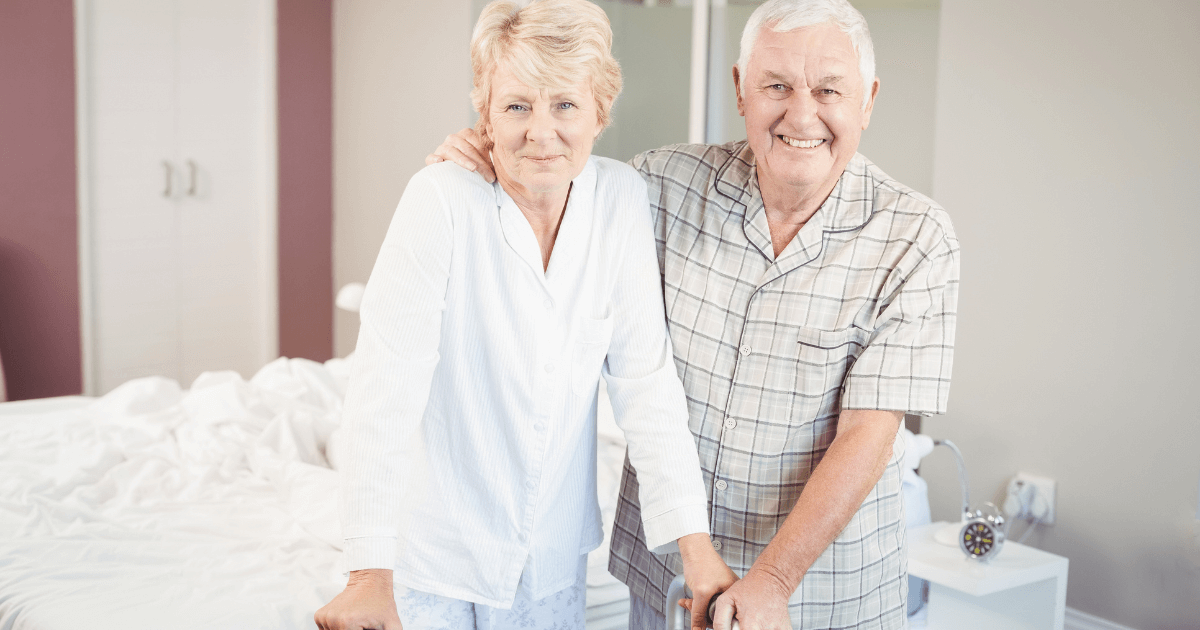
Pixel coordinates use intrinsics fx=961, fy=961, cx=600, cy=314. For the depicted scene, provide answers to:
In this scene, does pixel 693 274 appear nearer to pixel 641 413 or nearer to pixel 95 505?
pixel 641 413

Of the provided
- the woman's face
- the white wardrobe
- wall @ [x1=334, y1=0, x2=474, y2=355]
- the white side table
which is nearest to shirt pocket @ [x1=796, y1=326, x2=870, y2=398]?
the woman's face

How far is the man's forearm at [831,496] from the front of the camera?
122cm

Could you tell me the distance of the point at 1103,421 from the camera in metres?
2.50

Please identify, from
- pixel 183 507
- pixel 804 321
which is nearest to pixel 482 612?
pixel 804 321

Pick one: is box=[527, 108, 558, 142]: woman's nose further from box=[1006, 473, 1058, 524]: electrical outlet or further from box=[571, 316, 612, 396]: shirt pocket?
box=[1006, 473, 1058, 524]: electrical outlet

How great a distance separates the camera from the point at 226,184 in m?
5.13

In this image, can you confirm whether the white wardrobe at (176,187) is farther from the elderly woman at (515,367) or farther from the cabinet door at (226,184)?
the elderly woman at (515,367)

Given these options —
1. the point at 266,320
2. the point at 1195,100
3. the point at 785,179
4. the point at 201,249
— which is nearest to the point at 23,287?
the point at 201,249

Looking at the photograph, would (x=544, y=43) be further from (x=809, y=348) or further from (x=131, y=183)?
(x=131, y=183)

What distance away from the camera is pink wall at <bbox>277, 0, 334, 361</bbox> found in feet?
17.5

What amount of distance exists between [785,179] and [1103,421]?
1.63 metres

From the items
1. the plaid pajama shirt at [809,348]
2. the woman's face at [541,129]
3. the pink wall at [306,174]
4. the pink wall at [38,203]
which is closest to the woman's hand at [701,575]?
the plaid pajama shirt at [809,348]

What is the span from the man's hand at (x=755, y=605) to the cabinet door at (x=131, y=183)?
4.49 m

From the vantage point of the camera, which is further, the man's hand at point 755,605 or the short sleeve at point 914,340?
the short sleeve at point 914,340
